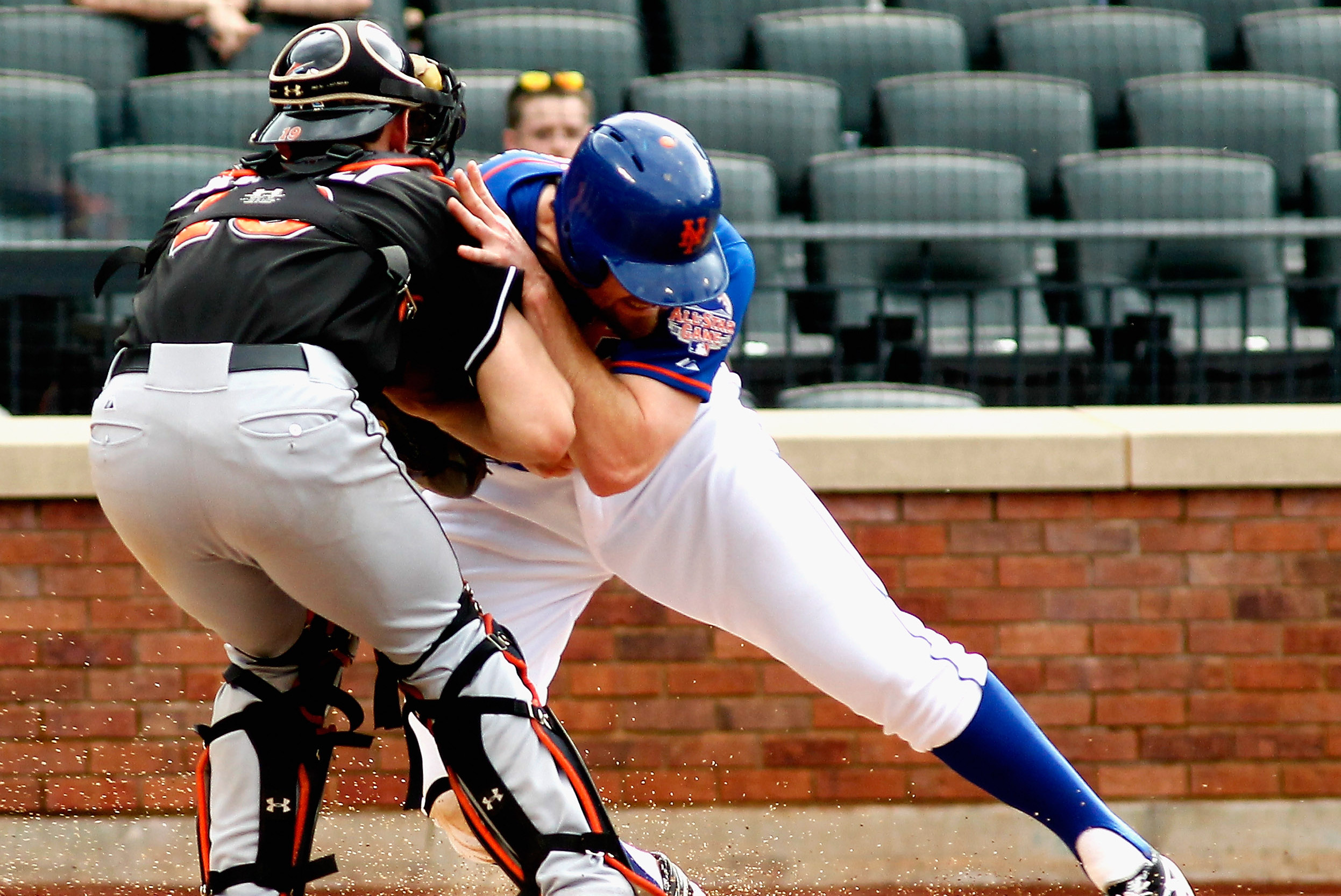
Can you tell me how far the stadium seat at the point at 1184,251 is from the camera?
4551 millimetres

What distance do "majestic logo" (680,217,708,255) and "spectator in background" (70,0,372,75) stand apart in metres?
3.70

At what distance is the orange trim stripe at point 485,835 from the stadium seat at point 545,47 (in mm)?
4006

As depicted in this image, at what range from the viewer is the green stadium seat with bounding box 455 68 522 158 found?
526cm

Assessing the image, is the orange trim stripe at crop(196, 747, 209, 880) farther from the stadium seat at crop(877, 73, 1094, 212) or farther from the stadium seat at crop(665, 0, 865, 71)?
the stadium seat at crop(665, 0, 865, 71)

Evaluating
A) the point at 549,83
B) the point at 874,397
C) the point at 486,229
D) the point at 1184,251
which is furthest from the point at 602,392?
the point at 1184,251

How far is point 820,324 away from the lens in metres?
4.58

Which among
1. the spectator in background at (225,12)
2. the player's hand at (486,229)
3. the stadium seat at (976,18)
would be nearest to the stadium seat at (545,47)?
the spectator in background at (225,12)

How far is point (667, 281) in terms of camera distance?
7.30ft

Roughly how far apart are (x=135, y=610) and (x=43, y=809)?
579 mm

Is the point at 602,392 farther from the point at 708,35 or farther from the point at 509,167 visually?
the point at 708,35

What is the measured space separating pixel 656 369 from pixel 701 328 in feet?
0.33

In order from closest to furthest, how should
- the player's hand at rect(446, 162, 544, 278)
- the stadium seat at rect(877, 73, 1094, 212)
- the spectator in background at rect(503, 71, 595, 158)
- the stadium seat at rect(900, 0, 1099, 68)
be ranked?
1. the player's hand at rect(446, 162, 544, 278)
2. the spectator in background at rect(503, 71, 595, 158)
3. the stadium seat at rect(877, 73, 1094, 212)
4. the stadium seat at rect(900, 0, 1099, 68)

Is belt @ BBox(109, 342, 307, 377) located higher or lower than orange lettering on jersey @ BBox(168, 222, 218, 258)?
lower

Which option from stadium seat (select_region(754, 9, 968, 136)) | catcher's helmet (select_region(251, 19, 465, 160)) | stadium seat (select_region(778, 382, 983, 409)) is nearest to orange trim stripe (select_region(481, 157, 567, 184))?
catcher's helmet (select_region(251, 19, 465, 160))
